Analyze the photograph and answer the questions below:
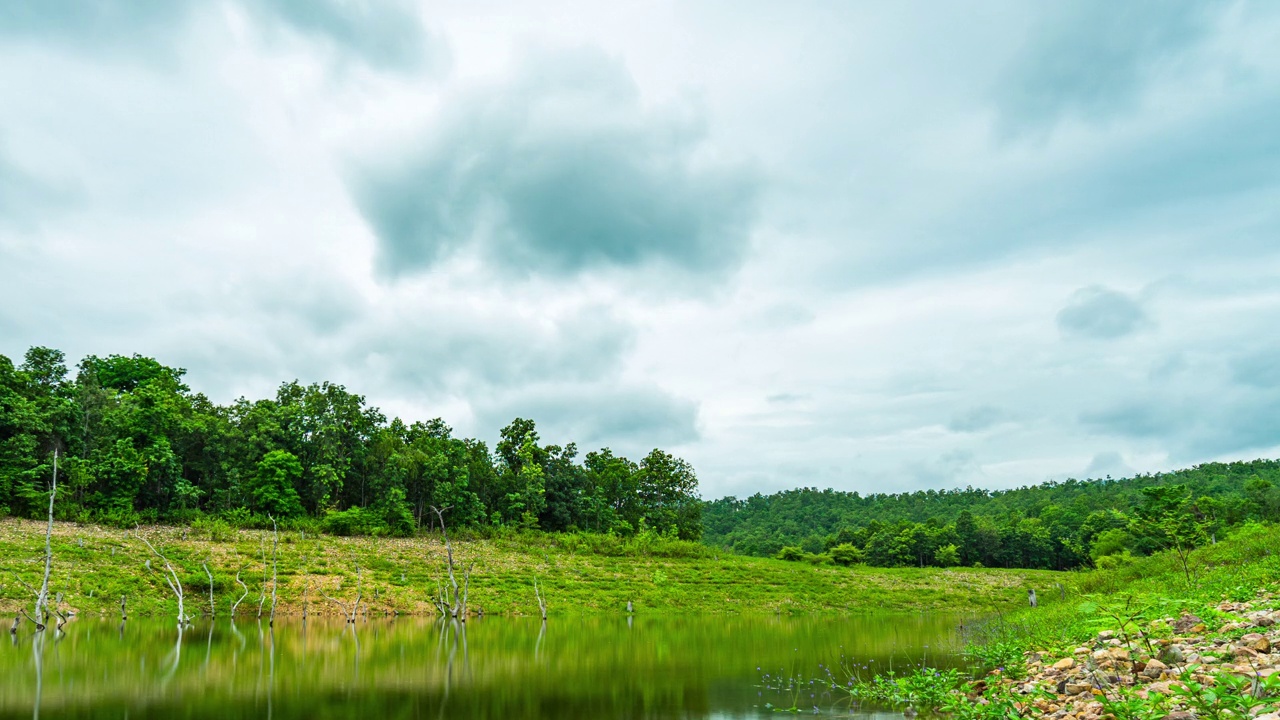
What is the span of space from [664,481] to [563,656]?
74.5 meters

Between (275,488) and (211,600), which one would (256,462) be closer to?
(275,488)

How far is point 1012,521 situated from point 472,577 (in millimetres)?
88272

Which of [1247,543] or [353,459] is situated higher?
[353,459]

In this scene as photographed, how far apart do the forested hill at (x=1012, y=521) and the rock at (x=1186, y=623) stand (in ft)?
44.0

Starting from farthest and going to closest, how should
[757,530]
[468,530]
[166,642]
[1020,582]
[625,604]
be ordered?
[757,530] < [1020,582] < [468,530] < [625,604] < [166,642]

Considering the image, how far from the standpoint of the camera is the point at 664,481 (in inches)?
3836

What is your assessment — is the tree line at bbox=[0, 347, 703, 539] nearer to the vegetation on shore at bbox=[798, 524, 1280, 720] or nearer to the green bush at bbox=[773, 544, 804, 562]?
the green bush at bbox=[773, 544, 804, 562]

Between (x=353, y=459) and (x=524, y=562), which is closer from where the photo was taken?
(x=524, y=562)

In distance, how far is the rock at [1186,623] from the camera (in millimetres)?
12891

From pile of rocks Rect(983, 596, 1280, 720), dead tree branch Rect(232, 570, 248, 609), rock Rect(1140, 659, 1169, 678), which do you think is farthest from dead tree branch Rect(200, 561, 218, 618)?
rock Rect(1140, 659, 1169, 678)

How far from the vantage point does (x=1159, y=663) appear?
33.9 ft

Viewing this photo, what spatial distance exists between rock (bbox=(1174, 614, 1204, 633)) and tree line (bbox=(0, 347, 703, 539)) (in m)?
43.1

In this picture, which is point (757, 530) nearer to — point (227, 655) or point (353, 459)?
point (353, 459)

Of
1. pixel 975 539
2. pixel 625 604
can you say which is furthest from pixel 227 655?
pixel 975 539
